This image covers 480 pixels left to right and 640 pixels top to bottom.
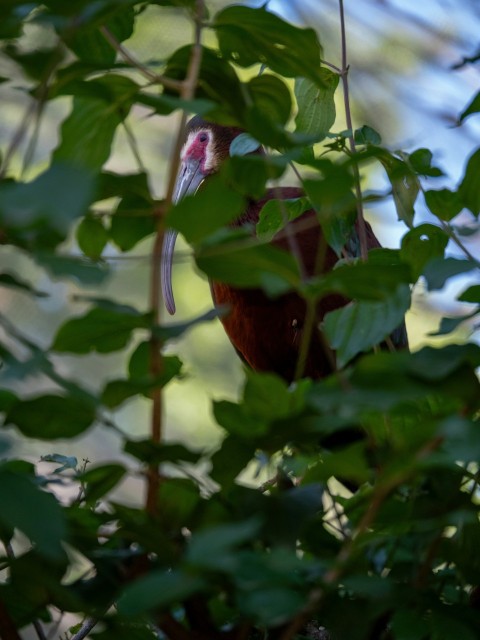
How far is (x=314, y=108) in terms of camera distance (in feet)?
3.25

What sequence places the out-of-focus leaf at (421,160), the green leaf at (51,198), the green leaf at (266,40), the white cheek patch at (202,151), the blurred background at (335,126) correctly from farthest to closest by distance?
the blurred background at (335,126)
the white cheek patch at (202,151)
the out-of-focus leaf at (421,160)
the green leaf at (266,40)
the green leaf at (51,198)

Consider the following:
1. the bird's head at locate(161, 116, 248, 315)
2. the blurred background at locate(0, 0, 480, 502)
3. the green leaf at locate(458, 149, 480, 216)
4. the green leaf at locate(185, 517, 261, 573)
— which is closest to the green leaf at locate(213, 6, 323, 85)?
the green leaf at locate(458, 149, 480, 216)

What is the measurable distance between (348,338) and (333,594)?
17 centimetres

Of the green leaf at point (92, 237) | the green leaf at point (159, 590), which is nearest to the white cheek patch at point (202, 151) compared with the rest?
the green leaf at point (92, 237)

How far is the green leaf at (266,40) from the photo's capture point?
1.87 feet

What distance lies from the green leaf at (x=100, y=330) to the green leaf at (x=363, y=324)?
0.50 ft

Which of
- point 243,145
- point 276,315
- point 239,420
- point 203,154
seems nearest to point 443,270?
point 239,420

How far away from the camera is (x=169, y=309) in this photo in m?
1.79

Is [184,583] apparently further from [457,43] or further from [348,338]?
[457,43]

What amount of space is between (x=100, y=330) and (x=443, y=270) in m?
0.18

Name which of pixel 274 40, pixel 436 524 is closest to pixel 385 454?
pixel 436 524

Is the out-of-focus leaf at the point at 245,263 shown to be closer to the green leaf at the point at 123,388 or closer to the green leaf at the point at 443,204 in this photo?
the green leaf at the point at 123,388

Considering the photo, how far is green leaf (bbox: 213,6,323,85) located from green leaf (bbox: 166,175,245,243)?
15 centimetres

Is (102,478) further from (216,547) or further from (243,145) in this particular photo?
(243,145)
